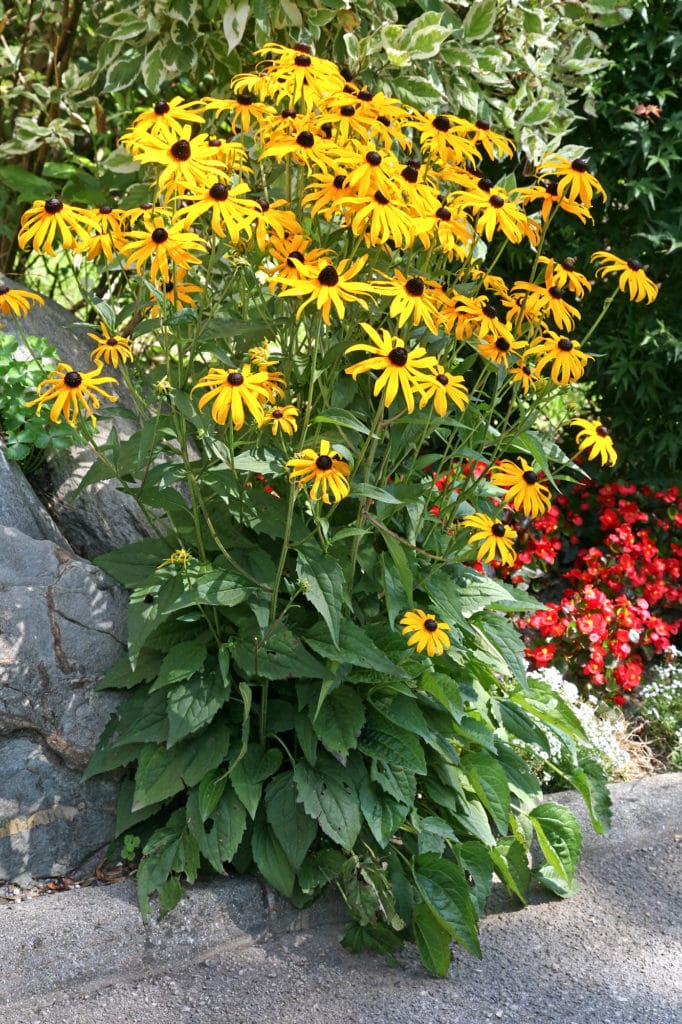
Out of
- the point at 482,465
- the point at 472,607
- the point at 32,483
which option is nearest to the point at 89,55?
the point at 32,483

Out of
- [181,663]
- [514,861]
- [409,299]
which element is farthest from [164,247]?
[514,861]

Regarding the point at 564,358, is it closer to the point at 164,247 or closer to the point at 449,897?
the point at 164,247

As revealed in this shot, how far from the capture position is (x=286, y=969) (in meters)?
2.30

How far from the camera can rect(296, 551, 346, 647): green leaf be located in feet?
7.27

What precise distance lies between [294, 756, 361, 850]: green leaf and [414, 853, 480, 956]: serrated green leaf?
19 cm

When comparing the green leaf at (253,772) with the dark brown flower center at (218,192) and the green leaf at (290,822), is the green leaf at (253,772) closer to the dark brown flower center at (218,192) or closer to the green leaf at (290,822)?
the green leaf at (290,822)

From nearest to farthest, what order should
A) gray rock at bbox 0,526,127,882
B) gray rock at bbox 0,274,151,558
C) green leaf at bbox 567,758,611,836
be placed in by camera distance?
gray rock at bbox 0,526,127,882, green leaf at bbox 567,758,611,836, gray rock at bbox 0,274,151,558

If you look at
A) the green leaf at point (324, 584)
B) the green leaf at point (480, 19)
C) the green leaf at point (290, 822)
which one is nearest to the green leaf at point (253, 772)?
the green leaf at point (290, 822)

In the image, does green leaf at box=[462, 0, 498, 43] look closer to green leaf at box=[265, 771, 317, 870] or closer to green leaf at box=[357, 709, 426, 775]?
green leaf at box=[357, 709, 426, 775]

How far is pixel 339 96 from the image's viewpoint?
7.38 ft

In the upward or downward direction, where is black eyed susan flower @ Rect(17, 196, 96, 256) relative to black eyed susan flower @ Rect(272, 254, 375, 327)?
downward

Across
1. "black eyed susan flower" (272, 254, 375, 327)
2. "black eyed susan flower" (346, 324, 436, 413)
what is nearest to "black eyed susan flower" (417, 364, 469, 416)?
"black eyed susan flower" (346, 324, 436, 413)

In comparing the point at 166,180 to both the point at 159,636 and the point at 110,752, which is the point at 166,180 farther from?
the point at 110,752

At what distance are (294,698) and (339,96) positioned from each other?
130 cm
